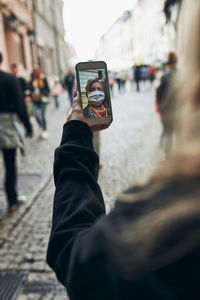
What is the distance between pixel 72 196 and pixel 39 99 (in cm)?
765

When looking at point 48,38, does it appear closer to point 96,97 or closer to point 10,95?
point 10,95

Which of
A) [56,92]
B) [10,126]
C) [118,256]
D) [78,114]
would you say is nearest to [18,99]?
[10,126]

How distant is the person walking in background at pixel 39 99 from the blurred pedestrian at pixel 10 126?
158 inches

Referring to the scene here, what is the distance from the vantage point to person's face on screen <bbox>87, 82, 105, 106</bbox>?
1093 mm

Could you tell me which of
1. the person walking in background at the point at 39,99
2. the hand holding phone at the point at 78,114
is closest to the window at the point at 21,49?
the person walking in background at the point at 39,99

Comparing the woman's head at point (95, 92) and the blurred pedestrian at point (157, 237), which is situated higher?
the woman's head at point (95, 92)

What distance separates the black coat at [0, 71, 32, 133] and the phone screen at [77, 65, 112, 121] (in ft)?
9.33

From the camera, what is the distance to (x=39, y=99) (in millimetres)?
8359

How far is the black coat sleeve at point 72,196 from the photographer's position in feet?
2.93

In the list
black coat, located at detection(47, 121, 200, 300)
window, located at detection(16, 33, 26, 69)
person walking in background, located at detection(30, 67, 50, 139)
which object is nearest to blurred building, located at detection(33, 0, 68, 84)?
window, located at detection(16, 33, 26, 69)

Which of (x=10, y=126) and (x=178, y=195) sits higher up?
(x=178, y=195)

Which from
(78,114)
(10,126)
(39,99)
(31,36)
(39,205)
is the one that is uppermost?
(31,36)

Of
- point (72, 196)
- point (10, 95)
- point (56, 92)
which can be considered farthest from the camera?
point (56, 92)

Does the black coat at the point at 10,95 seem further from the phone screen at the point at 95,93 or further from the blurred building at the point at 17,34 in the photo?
the blurred building at the point at 17,34
